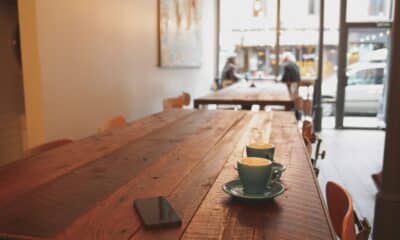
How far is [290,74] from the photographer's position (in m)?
7.80

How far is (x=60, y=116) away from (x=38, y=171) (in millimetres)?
1725

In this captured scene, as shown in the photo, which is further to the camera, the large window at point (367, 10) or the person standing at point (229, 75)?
the person standing at point (229, 75)

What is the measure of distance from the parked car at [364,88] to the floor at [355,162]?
1.80 ft

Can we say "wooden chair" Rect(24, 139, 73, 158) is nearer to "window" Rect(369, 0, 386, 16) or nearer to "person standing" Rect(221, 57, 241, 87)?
"person standing" Rect(221, 57, 241, 87)

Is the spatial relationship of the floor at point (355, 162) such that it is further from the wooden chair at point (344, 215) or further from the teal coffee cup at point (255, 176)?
the teal coffee cup at point (255, 176)

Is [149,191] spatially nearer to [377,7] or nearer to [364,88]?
[364,88]

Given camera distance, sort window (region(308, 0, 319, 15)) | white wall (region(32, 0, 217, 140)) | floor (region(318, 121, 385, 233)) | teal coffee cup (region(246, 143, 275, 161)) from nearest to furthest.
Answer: teal coffee cup (region(246, 143, 275, 161)) < white wall (region(32, 0, 217, 140)) < floor (region(318, 121, 385, 233)) < window (region(308, 0, 319, 15))

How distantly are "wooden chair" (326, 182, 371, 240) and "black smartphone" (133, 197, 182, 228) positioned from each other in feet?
1.41

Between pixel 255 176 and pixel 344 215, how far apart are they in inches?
11.8

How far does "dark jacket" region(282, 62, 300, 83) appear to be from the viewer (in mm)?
7758

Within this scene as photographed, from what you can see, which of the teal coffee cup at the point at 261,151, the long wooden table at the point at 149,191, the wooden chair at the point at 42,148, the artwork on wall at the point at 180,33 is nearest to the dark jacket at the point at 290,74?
the artwork on wall at the point at 180,33

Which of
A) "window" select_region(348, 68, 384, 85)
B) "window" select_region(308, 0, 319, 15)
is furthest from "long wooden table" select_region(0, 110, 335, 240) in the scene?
"window" select_region(308, 0, 319, 15)

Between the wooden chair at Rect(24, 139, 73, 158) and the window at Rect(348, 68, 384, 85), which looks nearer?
the wooden chair at Rect(24, 139, 73, 158)

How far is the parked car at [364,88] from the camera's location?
7641 millimetres
